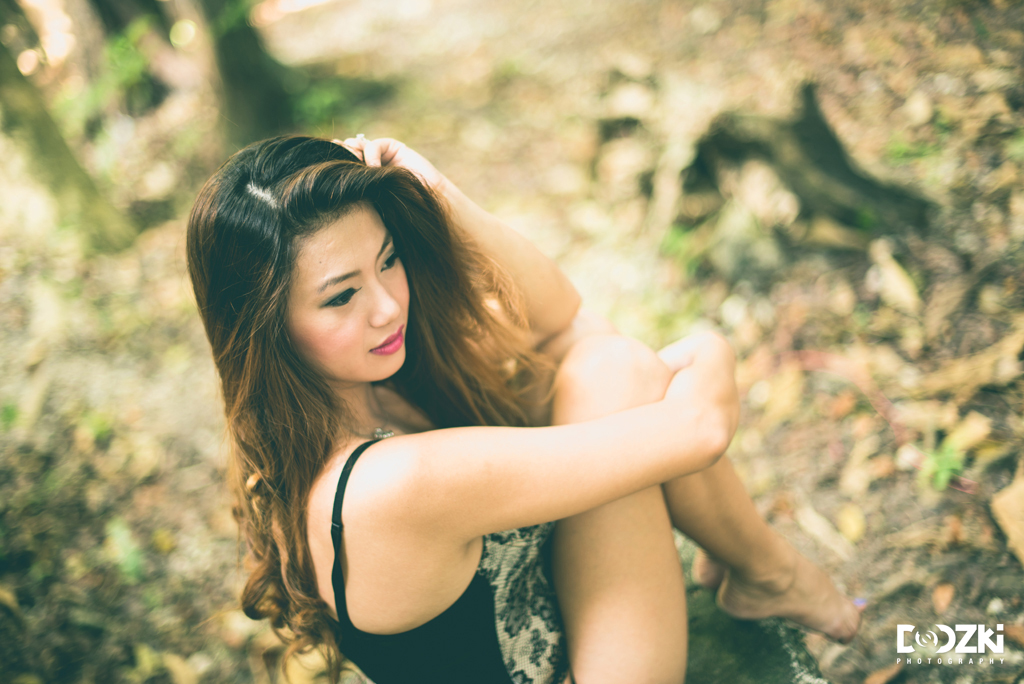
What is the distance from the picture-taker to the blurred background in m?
2.26

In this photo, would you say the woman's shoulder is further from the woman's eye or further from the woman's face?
the woman's eye

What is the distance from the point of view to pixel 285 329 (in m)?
1.35

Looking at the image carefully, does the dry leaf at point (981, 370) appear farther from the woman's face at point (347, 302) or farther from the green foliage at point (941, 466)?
the woman's face at point (347, 302)

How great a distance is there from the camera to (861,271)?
9.31 feet

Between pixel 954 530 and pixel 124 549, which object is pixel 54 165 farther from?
pixel 954 530

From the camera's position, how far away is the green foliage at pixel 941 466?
2.18 metres

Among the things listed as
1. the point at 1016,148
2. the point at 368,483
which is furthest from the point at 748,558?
the point at 1016,148

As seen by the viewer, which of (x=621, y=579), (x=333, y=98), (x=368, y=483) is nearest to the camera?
(x=368, y=483)

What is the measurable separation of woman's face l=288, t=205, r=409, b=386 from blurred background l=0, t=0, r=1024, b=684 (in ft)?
4.29

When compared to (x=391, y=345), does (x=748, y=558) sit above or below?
below

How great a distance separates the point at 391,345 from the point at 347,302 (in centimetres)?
15

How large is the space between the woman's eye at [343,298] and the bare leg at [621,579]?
0.65 m

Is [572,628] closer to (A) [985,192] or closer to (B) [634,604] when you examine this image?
(B) [634,604]

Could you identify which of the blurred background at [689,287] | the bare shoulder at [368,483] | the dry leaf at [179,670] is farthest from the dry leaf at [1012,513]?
the dry leaf at [179,670]
